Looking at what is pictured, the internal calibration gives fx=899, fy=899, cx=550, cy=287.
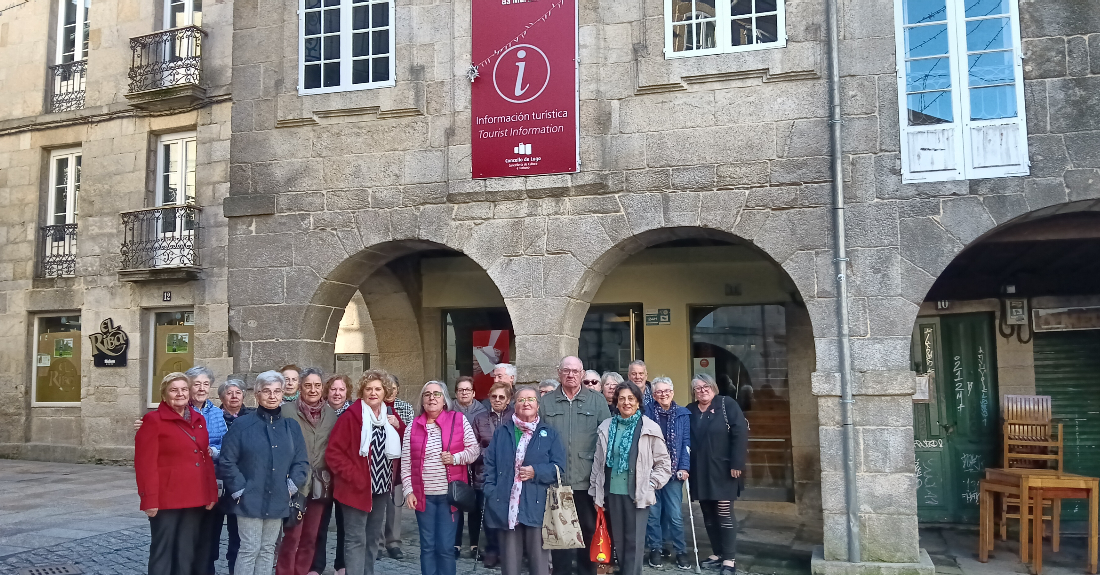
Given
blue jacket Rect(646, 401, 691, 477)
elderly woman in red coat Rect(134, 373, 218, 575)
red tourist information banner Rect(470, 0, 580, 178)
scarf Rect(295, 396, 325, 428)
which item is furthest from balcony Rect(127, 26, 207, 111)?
blue jacket Rect(646, 401, 691, 477)

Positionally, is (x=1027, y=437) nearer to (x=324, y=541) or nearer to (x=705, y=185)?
(x=705, y=185)

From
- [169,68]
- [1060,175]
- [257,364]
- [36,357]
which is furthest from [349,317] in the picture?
[1060,175]

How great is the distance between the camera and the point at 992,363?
9.32 metres

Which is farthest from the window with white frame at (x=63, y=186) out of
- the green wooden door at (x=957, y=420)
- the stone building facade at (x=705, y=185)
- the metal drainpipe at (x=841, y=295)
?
the green wooden door at (x=957, y=420)

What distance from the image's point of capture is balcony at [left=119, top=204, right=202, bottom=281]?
13172 millimetres

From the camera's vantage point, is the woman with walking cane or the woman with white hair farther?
the woman with walking cane

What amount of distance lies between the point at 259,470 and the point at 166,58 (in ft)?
33.1

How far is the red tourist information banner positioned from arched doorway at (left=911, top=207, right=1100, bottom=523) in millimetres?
4237

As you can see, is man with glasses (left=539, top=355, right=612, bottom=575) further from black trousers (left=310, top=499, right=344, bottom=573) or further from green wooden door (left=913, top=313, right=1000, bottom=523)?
green wooden door (left=913, top=313, right=1000, bottom=523)

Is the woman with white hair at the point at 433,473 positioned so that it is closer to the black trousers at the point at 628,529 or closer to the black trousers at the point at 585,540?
the black trousers at the point at 585,540

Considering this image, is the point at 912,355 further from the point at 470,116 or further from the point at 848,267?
the point at 470,116

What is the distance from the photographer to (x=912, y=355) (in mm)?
9633

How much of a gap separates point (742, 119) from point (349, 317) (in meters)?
6.93

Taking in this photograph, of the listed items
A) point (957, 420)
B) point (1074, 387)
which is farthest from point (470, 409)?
point (1074, 387)
